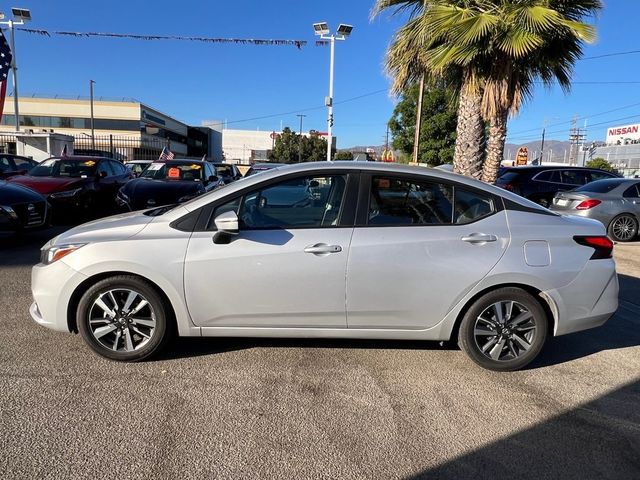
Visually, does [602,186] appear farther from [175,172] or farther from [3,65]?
[3,65]

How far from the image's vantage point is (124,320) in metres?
3.71

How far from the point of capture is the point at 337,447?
2.81 metres

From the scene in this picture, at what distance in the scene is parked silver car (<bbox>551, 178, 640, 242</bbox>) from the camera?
1028 centimetres

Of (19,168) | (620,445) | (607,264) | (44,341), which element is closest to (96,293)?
(44,341)

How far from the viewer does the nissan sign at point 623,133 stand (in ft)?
285

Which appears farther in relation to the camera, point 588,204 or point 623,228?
point 623,228

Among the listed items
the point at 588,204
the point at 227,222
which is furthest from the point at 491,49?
the point at 227,222

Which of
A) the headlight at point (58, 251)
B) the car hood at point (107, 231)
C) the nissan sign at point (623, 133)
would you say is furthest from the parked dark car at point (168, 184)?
the nissan sign at point (623, 133)

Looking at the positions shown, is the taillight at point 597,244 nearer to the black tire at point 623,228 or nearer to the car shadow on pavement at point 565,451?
the car shadow on pavement at point 565,451

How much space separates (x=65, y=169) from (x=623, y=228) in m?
12.7

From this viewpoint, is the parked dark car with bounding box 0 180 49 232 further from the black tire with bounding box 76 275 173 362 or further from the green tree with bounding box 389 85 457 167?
the green tree with bounding box 389 85 457 167

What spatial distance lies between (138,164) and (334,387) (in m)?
19.7

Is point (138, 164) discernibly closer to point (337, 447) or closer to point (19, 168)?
point (19, 168)

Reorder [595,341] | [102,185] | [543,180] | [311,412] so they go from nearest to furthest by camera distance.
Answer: [311,412]
[595,341]
[102,185]
[543,180]
